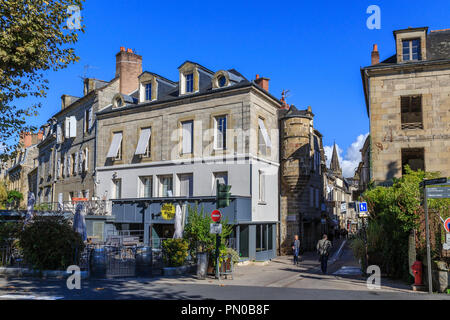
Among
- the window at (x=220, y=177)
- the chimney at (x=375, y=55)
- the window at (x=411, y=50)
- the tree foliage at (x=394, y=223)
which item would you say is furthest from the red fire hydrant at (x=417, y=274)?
the chimney at (x=375, y=55)

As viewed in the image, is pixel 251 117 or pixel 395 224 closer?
pixel 395 224

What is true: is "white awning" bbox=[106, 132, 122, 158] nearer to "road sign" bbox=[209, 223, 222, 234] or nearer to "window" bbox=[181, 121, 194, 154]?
"window" bbox=[181, 121, 194, 154]

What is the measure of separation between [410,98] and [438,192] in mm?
10576

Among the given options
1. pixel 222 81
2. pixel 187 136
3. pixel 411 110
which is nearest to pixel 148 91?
pixel 187 136

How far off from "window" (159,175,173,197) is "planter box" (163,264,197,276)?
882 centimetres

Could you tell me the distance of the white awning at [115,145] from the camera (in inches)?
1047

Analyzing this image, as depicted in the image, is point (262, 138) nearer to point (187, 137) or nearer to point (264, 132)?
point (264, 132)

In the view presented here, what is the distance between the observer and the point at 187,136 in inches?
944

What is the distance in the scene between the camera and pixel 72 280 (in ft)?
42.0

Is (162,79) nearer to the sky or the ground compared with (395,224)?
nearer to the sky

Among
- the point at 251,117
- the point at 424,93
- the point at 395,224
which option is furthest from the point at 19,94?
the point at 424,93
